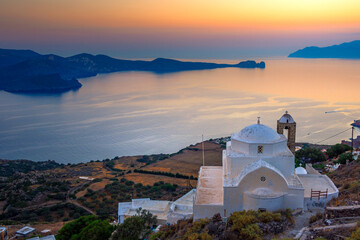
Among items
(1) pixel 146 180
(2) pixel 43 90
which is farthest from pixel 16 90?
(1) pixel 146 180

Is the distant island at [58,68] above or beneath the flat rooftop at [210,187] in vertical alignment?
above

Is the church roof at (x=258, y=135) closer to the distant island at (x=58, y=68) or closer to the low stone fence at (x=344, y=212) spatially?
the low stone fence at (x=344, y=212)

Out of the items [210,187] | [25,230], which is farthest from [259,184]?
[25,230]

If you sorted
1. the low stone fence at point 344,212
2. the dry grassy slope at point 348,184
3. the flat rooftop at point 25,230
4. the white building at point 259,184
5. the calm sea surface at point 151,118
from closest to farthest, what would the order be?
the low stone fence at point 344,212, the dry grassy slope at point 348,184, the white building at point 259,184, the flat rooftop at point 25,230, the calm sea surface at point 151,118

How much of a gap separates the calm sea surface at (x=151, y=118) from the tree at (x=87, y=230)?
89.9 feet

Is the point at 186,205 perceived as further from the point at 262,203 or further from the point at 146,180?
the point at 146,180

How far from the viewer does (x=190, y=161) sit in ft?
104

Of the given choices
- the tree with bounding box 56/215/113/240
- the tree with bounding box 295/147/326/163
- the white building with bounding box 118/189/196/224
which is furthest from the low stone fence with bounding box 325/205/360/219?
the tree with bounding box 295/147/326/163

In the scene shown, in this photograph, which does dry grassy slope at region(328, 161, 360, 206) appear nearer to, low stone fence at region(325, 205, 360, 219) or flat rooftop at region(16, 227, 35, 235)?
low stone fence at region(325, 205, 360, 219)

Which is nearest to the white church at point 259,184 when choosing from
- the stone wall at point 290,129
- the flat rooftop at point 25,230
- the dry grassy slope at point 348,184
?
the dry grassy slope at point 348,184

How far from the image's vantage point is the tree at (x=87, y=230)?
10.7 meters

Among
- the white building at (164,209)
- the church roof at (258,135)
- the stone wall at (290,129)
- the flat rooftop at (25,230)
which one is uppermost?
the church roof at (258,135)

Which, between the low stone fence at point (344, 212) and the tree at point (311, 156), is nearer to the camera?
the low stone fence at point (344, 212)

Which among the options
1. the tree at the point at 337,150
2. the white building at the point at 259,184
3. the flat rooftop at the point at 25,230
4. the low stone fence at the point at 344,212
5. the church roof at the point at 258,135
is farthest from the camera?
the tree at the point at 337,150
